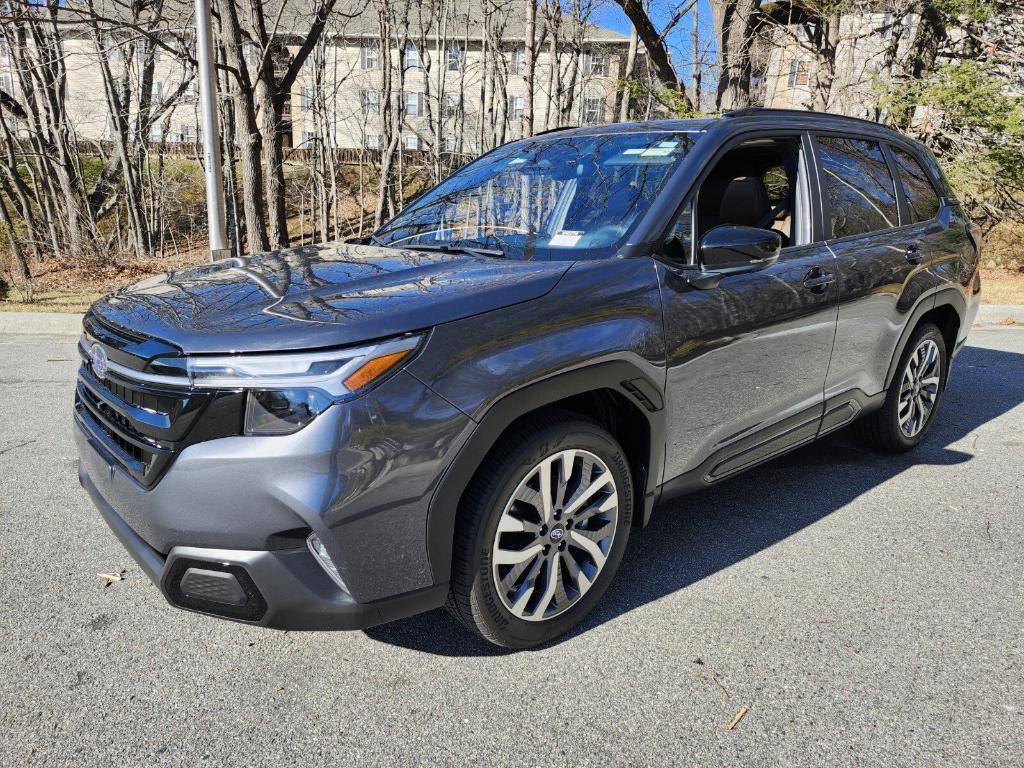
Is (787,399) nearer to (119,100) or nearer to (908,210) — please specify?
(908,210)

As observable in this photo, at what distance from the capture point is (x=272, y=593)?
7.02 feet

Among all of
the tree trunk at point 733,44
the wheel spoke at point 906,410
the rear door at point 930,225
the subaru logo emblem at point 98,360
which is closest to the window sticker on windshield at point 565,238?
the subaru logo emblem at point 98,360

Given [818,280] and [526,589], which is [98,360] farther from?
[818,280]

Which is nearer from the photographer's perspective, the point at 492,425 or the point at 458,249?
the point at 492,425

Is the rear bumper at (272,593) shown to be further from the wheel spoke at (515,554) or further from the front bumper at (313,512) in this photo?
the wheel spoke at (515,554)

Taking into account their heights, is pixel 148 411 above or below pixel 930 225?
below

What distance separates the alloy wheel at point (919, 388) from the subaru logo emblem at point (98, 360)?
4.09 metres

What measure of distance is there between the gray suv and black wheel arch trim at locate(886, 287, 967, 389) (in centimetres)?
27

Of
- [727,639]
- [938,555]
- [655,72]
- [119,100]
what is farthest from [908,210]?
[119,100]

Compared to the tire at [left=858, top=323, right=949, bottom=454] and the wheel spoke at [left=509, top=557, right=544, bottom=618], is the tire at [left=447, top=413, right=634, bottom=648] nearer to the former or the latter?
the wheel spoke at [left=509, top=557, right=544, bottom=618]

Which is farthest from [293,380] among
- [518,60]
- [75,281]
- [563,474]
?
[518,60]

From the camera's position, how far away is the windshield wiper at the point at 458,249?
9.95 feet

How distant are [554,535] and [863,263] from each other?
7.59ft

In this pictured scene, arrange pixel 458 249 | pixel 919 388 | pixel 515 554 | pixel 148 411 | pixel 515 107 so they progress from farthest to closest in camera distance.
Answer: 1. pixel 515 107
2. pixel 919 388
3. pixel 458 249
4. pixel 515 554
5. pixel 148 411
